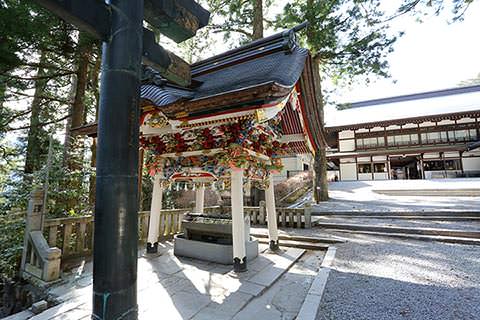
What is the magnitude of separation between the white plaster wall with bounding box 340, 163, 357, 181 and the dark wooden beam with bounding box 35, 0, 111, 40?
26426 millimetres

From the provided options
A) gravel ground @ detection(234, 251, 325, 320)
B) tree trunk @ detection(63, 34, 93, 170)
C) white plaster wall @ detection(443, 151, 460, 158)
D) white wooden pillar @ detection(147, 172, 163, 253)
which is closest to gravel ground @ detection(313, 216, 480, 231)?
gravel ground @ detection(234, 251, 325, 320)

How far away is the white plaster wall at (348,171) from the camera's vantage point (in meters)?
24.3

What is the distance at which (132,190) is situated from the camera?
1.12 metres

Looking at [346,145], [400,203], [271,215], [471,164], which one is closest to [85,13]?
[271,215]

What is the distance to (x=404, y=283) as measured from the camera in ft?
10.7

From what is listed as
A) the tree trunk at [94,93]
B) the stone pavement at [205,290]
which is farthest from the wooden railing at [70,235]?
the tree trunk at [94,93]

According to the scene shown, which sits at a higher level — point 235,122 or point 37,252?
point 235,122

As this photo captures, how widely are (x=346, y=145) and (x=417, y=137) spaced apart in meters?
6.37

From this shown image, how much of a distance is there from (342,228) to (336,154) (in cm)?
1878

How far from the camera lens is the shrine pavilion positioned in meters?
3.11

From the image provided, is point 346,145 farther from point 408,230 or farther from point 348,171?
point 408,230

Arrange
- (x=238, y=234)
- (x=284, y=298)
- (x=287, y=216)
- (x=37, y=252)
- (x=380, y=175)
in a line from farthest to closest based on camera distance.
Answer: (x=380, y=175) < (x=287, y=216) < (x=238, y=234) < (x=37, y=252) < (x=284, y=298)

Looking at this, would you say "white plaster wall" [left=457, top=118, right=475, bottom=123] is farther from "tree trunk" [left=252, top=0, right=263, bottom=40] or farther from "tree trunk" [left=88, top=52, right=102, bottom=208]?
"tree trunk" [left=88, top=52, right=102, bottom=208]

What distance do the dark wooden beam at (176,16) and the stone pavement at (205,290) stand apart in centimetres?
275
